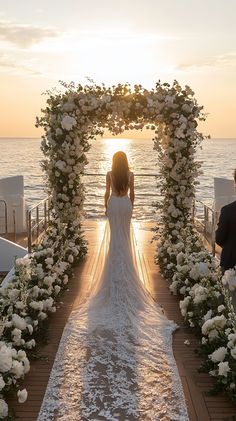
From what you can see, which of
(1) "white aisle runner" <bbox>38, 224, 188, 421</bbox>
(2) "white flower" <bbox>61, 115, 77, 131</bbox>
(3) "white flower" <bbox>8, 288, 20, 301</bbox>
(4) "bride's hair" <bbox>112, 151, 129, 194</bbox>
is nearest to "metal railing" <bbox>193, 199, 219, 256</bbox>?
(4) "bride's hair" <bbox>112, 151, 129, 194</bbox>

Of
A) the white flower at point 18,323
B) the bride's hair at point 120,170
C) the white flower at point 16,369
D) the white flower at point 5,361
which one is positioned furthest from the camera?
the bride's hair at point 120,170

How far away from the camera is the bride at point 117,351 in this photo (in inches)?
182

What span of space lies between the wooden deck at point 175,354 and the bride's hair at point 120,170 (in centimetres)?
119

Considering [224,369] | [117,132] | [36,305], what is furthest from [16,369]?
[117,132]

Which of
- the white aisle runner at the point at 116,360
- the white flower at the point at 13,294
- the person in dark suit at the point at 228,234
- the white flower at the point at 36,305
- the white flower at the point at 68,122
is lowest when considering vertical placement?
the white aisle runner at the point at 116,360

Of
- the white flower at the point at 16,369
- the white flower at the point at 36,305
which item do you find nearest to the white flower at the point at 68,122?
the white flower at the point at 36,305

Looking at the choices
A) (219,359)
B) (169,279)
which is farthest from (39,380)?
(169,279)

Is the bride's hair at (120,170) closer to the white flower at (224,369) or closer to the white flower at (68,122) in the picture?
the white flower at (68,122)

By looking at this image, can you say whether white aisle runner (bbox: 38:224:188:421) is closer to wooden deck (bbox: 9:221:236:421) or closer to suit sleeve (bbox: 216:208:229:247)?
wooden deck (bbox: 9:221:236:421)

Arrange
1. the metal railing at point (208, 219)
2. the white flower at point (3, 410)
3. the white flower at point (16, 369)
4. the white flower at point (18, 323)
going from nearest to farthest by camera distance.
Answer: the white flower at point (3, 410) < the white flower at point (16, 369) < the white flower at point (18, 323) < the metal railing at point (208, 219)

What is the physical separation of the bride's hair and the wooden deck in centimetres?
119

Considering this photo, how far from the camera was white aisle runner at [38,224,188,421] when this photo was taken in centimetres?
459

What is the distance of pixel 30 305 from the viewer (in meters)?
6.18

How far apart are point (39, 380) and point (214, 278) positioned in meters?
2.65
